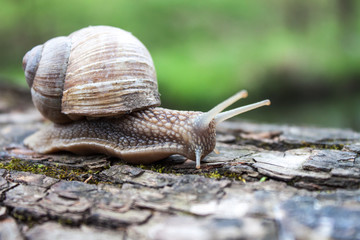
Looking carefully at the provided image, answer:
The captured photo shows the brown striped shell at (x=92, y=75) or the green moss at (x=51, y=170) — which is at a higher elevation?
the brown striped shell at (x=92, y=75)

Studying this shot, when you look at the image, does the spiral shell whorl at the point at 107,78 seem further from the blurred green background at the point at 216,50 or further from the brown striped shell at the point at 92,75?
the blurred green background at the point at 216,50

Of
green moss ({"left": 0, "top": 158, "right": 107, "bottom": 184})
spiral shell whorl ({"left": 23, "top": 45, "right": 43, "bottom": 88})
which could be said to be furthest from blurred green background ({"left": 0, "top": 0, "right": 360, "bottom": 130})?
green moss ({"left": 0, "top": 158, "right": 107, "bottom": 184})

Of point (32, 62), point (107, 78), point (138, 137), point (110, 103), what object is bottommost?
point (138, 137)

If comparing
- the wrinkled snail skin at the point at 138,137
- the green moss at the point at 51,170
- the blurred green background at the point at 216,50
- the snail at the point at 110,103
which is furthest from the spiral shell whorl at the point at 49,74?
the blurred green background at the point at 216,50

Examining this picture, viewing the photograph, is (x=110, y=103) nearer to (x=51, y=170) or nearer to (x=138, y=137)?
(x=138, y=137)

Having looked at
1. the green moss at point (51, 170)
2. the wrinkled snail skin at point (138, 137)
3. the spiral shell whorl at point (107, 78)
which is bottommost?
the green moss at point (51, 170)

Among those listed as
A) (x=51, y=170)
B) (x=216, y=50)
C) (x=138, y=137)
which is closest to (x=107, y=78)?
(x=138, y=137)

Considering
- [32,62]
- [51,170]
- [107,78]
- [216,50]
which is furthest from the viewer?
[216,50]

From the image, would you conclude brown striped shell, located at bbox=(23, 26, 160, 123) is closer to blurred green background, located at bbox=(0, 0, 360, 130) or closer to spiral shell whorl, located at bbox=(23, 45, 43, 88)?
spiral shell whorl, located at bbox=(23, 45, 43, 88)
